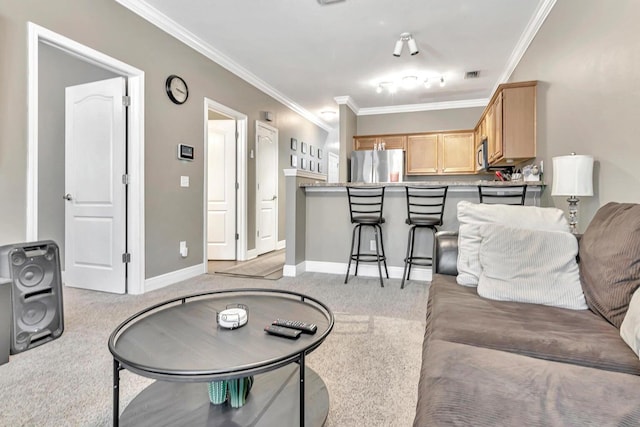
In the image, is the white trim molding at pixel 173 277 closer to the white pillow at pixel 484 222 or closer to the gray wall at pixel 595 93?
the white pillow at pixel 484 222

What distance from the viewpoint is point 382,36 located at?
360cm

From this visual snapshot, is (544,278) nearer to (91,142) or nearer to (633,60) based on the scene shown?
(633,60)

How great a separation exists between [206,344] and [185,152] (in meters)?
2.94

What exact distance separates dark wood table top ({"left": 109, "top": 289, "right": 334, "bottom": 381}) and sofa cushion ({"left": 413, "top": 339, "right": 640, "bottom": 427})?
411mm

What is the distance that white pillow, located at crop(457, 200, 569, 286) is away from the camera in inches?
69.4

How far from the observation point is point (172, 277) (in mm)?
3473

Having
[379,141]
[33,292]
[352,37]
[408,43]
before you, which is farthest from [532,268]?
[379,141]

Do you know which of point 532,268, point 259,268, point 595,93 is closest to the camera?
point 532,268

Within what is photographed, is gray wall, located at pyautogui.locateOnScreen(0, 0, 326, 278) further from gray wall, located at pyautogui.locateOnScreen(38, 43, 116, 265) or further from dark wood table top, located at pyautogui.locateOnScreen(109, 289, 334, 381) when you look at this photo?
dark wood table top, located at pyautogui.locateOnScreen(109, 289, 334, 381)

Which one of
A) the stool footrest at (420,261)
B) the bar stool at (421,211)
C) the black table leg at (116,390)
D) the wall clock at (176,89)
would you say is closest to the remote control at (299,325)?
the black table leg at (116,390)

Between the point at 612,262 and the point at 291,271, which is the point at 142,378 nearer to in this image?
the point at 612,262

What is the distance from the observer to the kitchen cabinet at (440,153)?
19.0 feet

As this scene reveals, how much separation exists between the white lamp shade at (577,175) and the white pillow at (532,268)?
590mm

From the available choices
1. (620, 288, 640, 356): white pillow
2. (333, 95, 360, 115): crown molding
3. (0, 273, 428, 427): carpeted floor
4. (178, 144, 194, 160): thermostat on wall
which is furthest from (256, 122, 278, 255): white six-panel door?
(620, 288, 640, 356): white pillow
